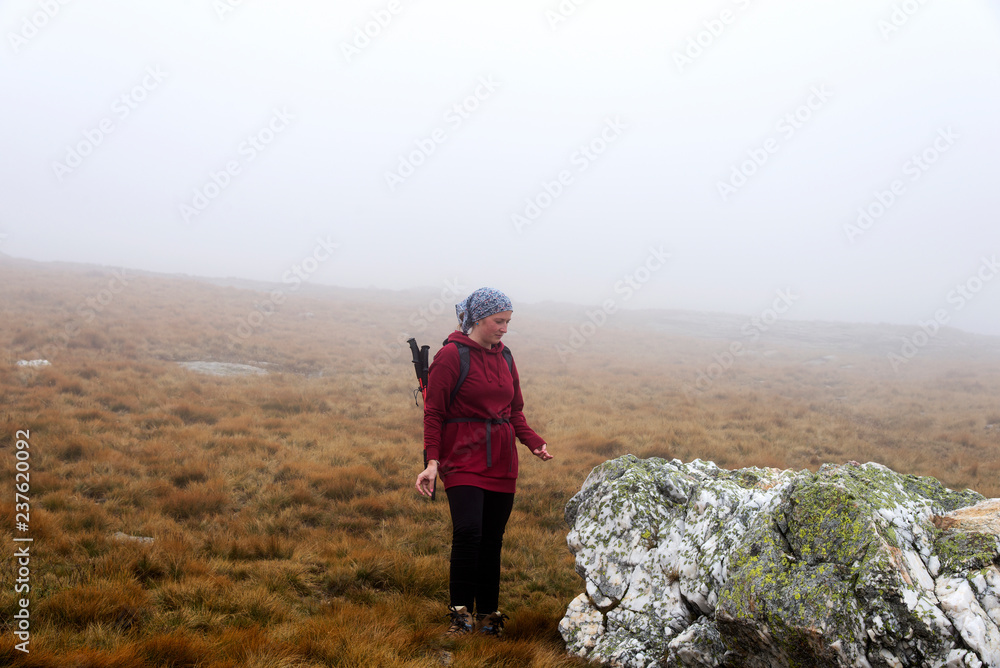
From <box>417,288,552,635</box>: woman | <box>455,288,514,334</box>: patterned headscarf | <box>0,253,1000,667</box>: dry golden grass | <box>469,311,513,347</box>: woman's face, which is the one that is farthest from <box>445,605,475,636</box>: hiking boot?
<box>455,288,514,334</box>: patterned headscarf

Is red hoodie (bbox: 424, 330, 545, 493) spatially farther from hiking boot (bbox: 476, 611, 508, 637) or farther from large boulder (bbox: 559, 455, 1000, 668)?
large boulder (bbox: 559, 455, 1000, 668)

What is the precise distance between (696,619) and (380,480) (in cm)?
551

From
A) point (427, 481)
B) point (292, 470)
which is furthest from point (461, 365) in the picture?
point (292, 470)

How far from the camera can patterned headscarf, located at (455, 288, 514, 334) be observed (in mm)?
4215

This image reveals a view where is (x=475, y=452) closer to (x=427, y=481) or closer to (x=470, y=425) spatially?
(x=470, y=425)

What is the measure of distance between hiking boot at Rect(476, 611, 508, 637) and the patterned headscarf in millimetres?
2311

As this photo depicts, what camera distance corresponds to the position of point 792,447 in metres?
12.8

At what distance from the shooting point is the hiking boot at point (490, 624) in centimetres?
398

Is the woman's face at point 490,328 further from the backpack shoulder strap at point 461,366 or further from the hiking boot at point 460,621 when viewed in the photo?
the hiking boot at point 460,621

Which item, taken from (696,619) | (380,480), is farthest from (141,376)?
(696,619)

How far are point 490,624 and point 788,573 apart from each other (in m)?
2.25

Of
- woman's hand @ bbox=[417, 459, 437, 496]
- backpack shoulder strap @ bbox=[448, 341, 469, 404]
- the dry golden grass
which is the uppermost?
backpack shoulder strap @ bbox=[448, 341, 469, 404]

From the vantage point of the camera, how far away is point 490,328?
4.21 metres

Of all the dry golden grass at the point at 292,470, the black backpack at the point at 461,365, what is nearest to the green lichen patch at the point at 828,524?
the dry golden grass at the point at 292,470
